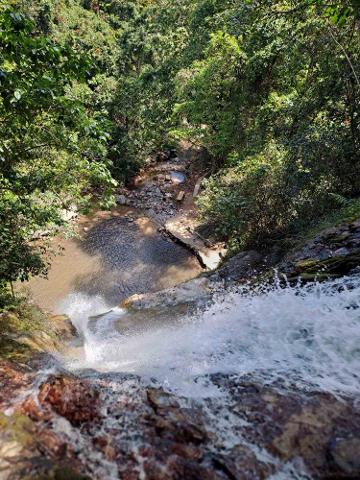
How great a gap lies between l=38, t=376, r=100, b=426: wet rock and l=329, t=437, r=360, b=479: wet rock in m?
2.19

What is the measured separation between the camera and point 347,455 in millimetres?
2998

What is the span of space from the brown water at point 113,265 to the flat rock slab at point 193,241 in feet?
1.10

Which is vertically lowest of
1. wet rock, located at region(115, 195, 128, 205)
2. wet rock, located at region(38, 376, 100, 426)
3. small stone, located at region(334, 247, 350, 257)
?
wet rock, located at region(38, 376, 100, 426)

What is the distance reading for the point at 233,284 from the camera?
8898mm


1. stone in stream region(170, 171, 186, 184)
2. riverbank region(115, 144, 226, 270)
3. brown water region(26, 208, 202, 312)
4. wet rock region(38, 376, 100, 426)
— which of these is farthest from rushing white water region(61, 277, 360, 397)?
stone in stream region(170, 171, 186, 184)

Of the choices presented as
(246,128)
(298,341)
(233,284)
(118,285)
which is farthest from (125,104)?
(298,341)

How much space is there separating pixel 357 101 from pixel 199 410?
302 inches

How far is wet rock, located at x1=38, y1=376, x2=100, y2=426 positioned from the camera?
349cm

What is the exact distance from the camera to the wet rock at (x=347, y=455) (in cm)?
287

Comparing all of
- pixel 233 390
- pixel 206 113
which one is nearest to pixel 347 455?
pixel 233 390

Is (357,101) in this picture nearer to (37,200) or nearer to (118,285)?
(37,200)

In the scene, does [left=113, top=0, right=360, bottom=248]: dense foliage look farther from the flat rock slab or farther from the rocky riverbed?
the rocky riverbed

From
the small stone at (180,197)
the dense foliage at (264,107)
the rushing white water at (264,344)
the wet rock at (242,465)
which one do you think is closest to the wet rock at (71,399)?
the rushing white water at (264,344)

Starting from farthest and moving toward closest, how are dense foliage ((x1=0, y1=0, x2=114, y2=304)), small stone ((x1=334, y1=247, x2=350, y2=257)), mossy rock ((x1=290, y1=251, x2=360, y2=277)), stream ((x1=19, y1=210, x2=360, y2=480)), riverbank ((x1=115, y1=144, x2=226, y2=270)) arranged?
riverbank ((x1=115, y1=144, x2=226, y2=270)) < small stone ((x1=334, y1=247, x2=350, y2=257)) < mossy rock ((x1=290, y1=251, x2=360, y2=277)) < dense foliage ((x1=0, y1=0, x2=114, y2=304)) < stream ((x1=19, y1=210, x2=360, y2=480))
